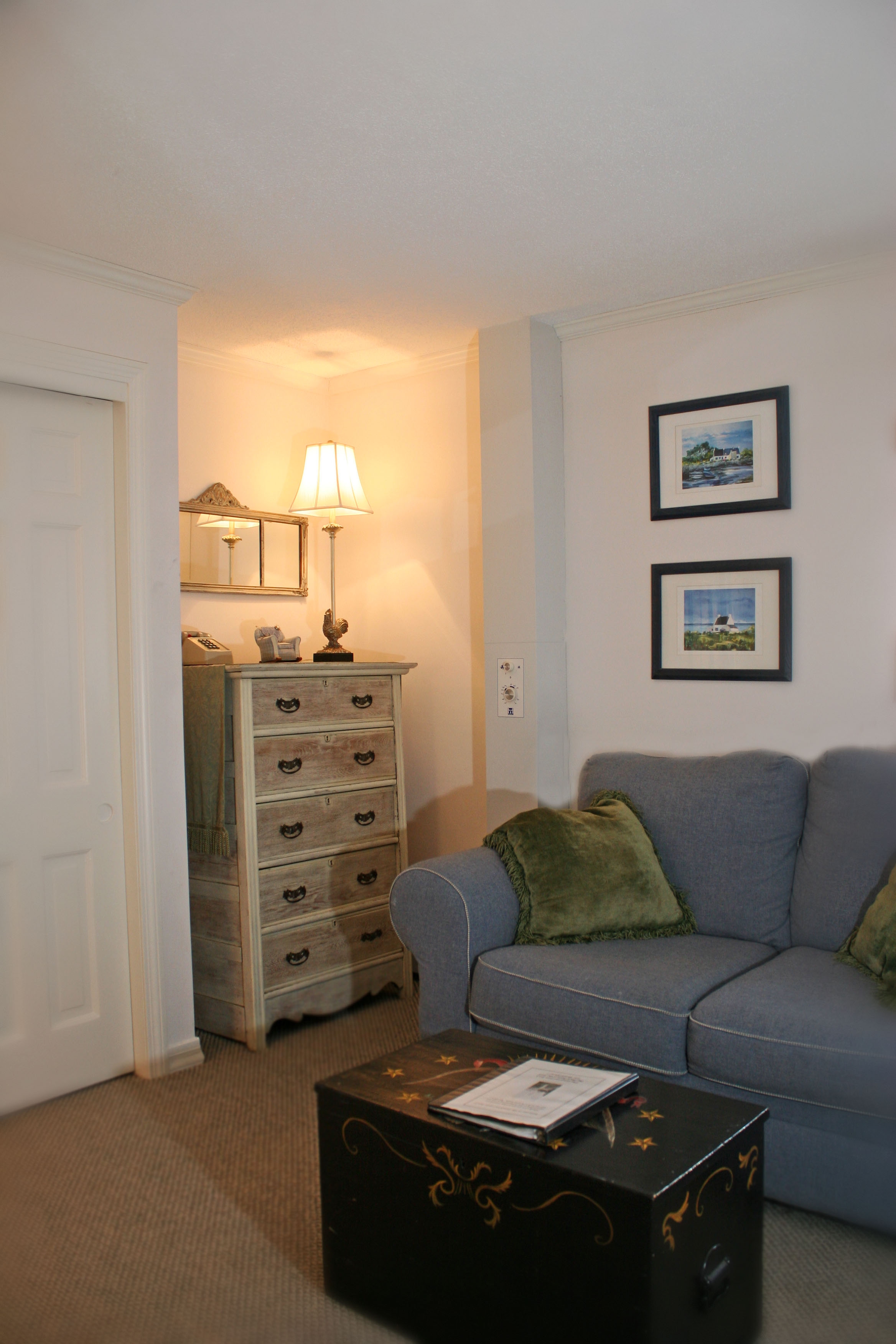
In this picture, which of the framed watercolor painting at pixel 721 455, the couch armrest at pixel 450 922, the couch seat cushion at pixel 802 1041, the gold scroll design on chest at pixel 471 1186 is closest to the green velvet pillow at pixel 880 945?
the couch seat cushion at pixel 802 1041

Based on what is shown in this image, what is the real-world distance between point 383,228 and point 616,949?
1.91m

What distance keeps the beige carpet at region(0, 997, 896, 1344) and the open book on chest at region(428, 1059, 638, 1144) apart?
45cm

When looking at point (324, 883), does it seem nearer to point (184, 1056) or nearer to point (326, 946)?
point (326, 946)

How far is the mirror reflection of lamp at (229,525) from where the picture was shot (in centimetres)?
358

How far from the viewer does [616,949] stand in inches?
100

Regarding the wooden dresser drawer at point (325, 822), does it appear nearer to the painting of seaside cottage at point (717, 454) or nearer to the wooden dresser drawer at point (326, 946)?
the wooden dresser drawer at point (326, 946)

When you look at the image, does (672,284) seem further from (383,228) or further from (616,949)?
(616,949)

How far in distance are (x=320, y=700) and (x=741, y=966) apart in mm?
1532

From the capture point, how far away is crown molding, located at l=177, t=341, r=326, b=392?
354 cm

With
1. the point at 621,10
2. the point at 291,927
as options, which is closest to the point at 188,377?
the point at 291,927

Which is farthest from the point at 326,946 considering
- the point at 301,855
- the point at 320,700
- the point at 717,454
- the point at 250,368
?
the point at 250,368

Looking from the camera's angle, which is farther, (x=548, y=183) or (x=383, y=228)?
(x=383, y=228)

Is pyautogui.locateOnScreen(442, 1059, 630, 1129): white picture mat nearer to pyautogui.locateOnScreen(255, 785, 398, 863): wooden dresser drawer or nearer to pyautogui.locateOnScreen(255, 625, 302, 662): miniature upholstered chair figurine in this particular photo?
pyautogui.locateOnScreen(255, 785, 398, 863): wooden dresser drawer

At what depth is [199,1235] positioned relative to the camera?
6.83 feet
